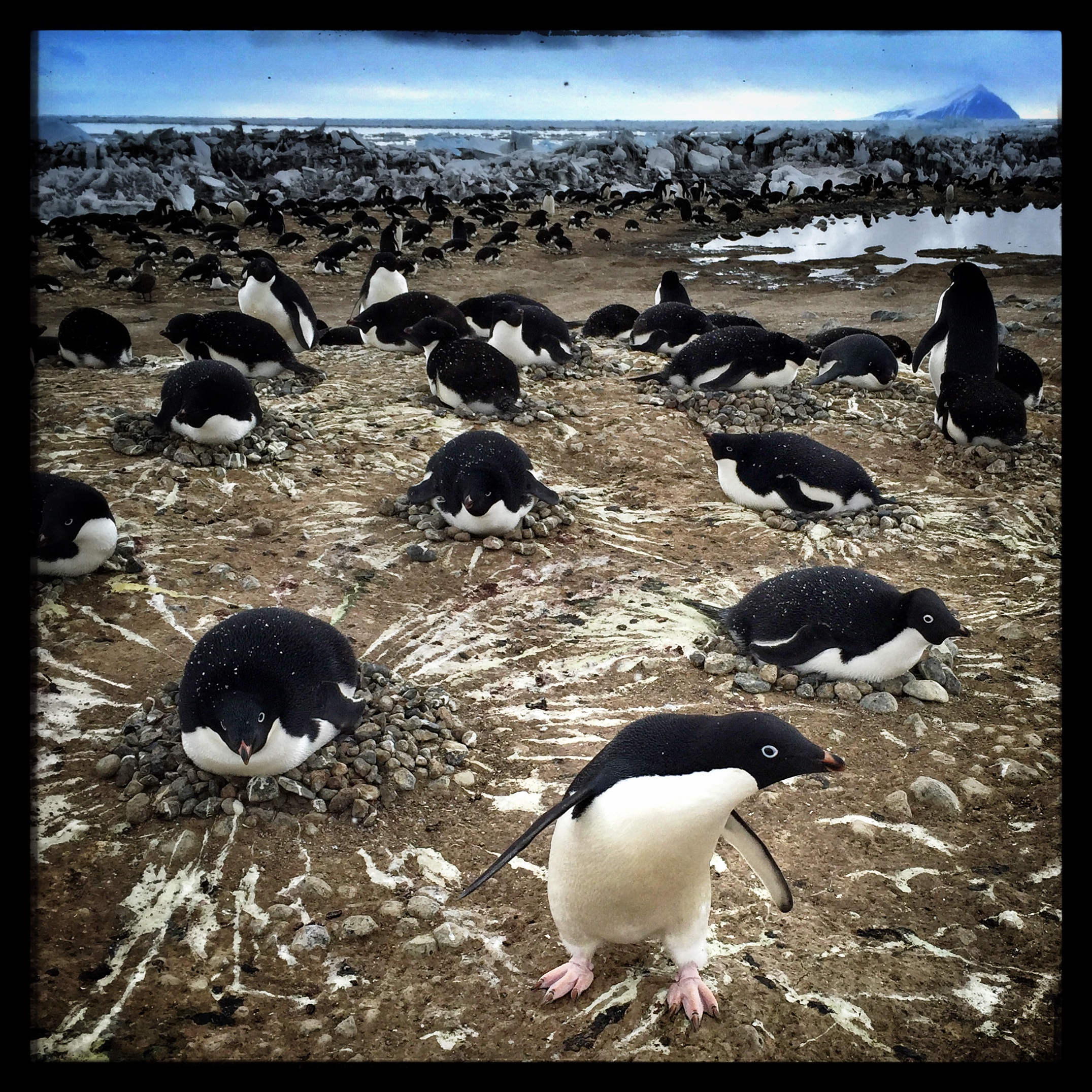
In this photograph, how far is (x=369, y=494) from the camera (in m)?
4.54

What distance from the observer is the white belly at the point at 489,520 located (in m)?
4.02

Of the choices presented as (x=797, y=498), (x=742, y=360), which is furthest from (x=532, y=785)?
(x=742, y=360)

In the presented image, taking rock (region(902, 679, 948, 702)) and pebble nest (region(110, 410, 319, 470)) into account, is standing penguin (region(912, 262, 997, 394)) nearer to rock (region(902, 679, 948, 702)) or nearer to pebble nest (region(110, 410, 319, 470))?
rock (region(902, 679, 948, 702))

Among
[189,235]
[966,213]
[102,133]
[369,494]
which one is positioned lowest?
[369,494]

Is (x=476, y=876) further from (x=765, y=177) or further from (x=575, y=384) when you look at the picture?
(x=765, y=177)

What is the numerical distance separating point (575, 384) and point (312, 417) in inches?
68.9

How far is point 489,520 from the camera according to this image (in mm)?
4035

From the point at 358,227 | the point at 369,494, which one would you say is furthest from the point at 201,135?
the point at 369,494

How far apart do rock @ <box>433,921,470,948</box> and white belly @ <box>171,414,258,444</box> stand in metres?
3.13

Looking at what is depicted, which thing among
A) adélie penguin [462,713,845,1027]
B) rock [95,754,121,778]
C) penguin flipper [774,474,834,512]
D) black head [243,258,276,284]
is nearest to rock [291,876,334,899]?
adélie penguin [462,713,845,1027]

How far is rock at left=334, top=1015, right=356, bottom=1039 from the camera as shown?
176 centimetres

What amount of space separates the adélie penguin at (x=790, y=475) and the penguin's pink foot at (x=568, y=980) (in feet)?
9.63

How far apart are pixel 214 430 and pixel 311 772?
8.28 feet

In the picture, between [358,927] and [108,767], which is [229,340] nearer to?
[108,767]
